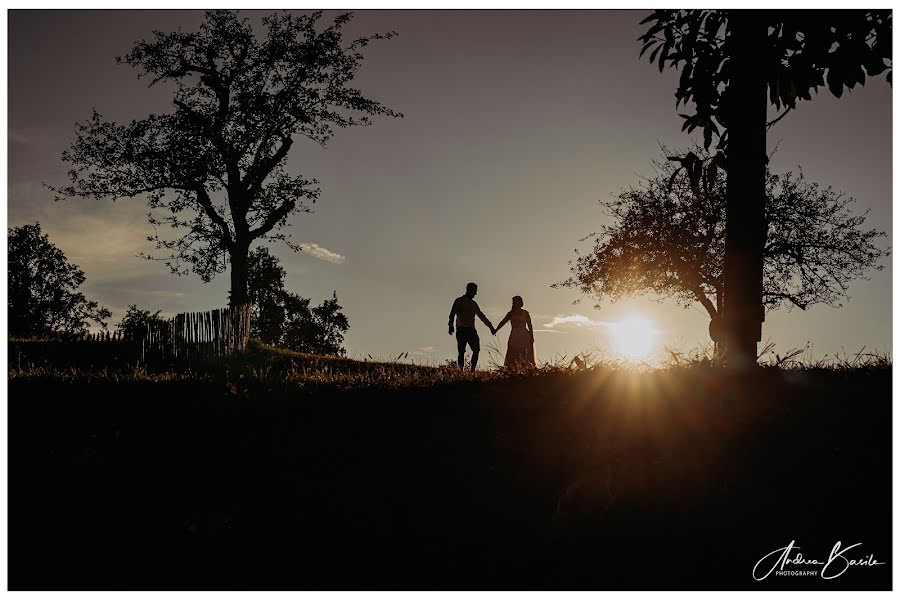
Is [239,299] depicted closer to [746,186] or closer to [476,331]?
[476,331]

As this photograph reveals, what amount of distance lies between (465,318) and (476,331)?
0.55 metres

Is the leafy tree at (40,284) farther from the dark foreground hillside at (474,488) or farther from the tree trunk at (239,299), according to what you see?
the dark foreground hillside at (474,488)

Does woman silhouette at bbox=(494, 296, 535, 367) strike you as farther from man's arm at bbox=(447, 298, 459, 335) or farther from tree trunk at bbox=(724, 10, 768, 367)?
tree trunk at bbox=(724, 10, 768, 367)

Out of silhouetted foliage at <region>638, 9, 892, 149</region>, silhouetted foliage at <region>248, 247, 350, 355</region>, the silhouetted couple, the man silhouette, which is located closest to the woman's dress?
the silhouetted couple

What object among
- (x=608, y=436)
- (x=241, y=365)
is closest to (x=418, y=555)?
(x=608, y=436)

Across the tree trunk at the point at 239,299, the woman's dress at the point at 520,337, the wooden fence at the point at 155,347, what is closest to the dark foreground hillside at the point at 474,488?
the woman's dress at the point at 520,337

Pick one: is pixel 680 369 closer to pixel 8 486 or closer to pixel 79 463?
pixel 79 463

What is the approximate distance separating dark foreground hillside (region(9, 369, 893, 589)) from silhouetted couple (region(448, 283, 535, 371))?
7689 millimetres

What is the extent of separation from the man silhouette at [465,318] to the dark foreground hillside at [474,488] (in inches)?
335

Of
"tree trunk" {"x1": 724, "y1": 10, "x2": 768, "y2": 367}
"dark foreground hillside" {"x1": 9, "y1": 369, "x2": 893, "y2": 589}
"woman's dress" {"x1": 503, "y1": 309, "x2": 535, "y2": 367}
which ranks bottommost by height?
"dark foreground hillside" {"x1": 9, "y1": 369, "x2": 893, "y2": 589}

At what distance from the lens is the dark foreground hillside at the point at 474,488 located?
664cm

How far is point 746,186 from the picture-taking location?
10367mm

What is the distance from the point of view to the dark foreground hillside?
6.64 metres

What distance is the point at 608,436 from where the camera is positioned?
24.8 feet
